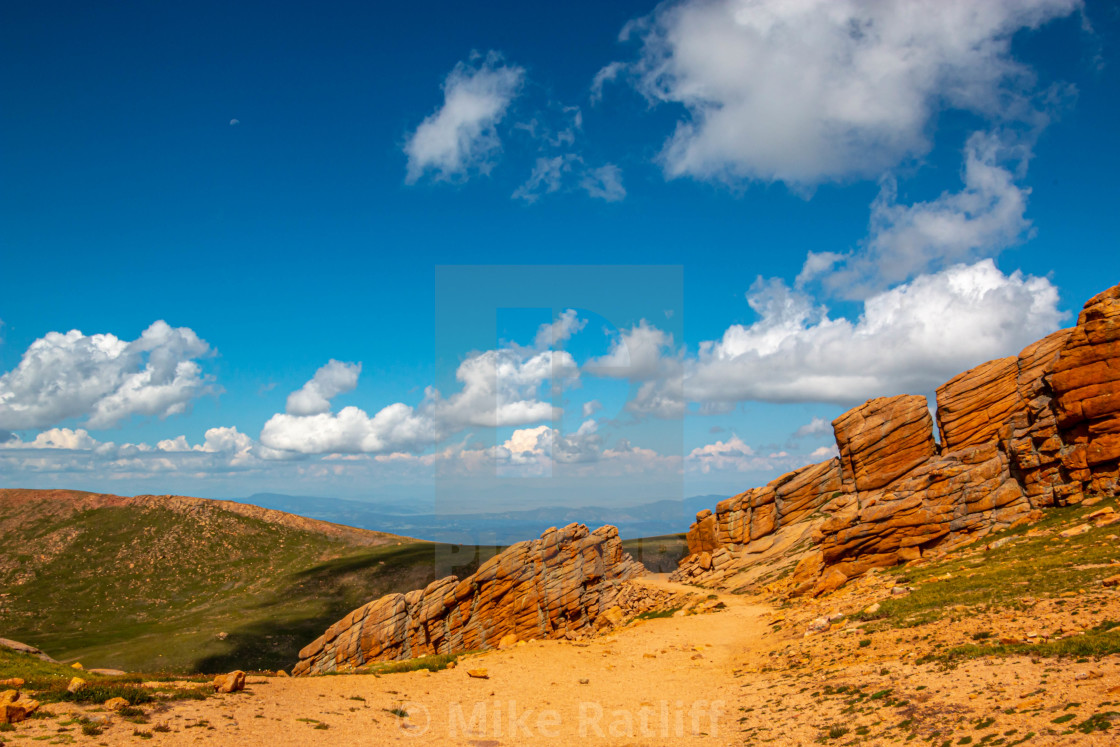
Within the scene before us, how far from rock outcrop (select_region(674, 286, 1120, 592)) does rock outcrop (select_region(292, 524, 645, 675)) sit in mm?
23253

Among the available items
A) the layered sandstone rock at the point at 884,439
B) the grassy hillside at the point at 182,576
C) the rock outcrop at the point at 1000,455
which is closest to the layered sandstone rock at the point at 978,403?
the rock outcrop at the point at 1000,455

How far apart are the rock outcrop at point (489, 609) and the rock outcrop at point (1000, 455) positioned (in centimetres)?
2325

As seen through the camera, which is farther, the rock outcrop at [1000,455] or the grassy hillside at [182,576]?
the grassy hillside at [182,576]

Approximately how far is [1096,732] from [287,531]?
16442 centimetres

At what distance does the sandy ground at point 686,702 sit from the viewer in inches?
679

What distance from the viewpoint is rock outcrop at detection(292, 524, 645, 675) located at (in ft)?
178

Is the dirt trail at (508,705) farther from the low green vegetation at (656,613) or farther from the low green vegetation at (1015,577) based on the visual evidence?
the low green vegetation at (656,613)

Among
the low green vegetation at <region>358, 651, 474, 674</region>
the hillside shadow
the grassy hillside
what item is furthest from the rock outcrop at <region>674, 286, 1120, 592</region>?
the grassy hillside

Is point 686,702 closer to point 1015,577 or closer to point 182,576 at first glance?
point 1015,577

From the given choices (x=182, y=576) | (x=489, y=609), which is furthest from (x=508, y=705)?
(x=182, y=576)

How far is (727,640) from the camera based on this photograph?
39750mm

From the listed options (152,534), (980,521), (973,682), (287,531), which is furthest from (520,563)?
(152,534)

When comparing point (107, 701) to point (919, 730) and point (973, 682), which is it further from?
point (973, 682)

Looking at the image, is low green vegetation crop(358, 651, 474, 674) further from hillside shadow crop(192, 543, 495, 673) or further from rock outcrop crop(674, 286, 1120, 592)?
hillside shadow crop(192, 543, 495, 673)
